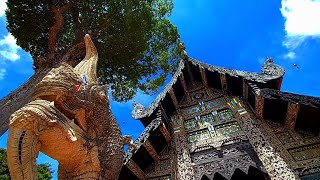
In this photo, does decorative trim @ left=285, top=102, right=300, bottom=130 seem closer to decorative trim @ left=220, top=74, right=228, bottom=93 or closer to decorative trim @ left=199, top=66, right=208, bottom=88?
decorative trim @ left=220, top=74, right=228, bottom=93

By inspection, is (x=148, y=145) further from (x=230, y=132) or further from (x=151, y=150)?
(x=230, y=132)

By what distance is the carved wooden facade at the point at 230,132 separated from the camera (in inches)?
223

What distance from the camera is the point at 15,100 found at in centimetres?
582

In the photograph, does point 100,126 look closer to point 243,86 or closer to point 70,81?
point 70,81

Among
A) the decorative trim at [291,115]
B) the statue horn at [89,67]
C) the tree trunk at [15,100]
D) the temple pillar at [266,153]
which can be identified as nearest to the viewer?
the statue horn at [89,67]

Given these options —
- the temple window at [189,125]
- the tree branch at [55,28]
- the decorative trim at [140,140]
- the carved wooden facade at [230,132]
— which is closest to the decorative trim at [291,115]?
the carved wooden facade at [230,132]

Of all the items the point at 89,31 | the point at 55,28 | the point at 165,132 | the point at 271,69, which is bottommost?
the point at 165,132

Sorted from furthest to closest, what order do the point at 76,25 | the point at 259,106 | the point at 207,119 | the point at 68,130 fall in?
the point at 76,25 < the point at 207,119 < the point at 259,106 < the point at 68,130

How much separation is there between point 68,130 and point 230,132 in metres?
4.97

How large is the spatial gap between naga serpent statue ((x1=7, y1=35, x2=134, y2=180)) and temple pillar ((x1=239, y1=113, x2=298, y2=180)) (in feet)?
11.1

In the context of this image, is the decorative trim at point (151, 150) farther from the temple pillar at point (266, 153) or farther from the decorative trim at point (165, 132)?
the temple pillar at point (266, 153)

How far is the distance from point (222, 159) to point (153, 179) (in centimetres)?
188

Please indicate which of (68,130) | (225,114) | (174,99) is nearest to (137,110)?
(174,99)

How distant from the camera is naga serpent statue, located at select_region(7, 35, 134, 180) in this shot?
2.62m
